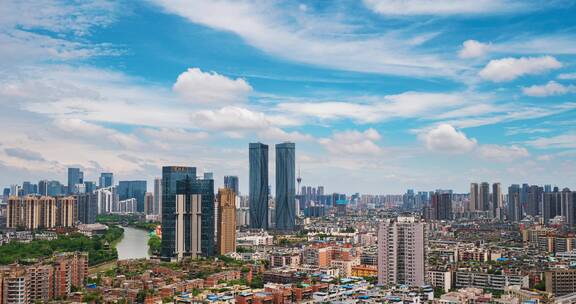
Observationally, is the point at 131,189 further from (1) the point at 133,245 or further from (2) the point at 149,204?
(1) the point at 133,245

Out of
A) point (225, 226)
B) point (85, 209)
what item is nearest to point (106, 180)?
point (85, 209)

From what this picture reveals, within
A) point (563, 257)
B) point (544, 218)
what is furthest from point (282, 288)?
point (544, 218)

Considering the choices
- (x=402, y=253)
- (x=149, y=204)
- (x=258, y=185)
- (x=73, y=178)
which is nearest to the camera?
(x=402, y=253)

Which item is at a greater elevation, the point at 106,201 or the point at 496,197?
the point at 496,197

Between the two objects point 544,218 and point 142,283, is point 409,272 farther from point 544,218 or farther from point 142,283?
point 544,218

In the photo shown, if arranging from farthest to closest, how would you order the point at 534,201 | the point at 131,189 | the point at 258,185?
the point at 131,189 < the point at 534,201 < the point at 258,185

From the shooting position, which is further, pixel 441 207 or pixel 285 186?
pixel 441 207

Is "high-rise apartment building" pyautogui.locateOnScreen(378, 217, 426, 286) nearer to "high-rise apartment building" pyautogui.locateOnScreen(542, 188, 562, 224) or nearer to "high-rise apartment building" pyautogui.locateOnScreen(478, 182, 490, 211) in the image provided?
"high-rise apartment building" pyautogui.locateOnScreen(542, 188, 562, 224)
